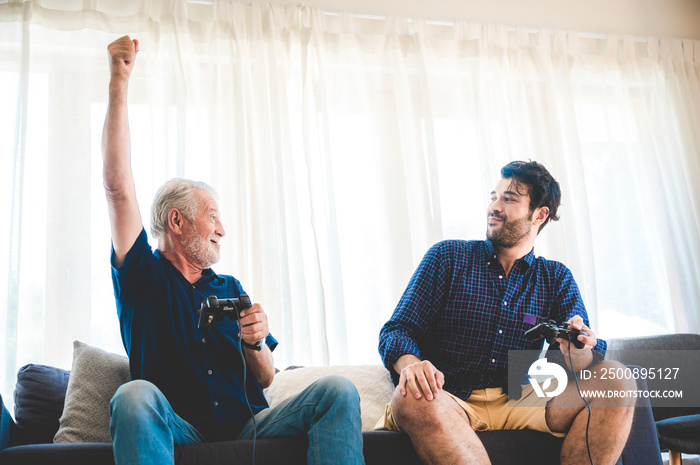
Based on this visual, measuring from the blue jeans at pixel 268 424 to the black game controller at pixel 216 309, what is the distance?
0.65ft

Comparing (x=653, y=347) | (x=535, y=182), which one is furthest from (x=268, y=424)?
(x=653, y=347)

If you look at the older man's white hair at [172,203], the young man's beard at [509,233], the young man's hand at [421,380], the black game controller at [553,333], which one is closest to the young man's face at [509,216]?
the young man's beard at [509,233]

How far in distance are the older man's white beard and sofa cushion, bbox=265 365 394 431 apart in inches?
19.9

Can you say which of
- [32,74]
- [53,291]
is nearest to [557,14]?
[32,74]

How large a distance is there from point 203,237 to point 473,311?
895 millimetres

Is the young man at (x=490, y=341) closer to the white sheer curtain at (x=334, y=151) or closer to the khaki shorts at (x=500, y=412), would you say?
the khaki shorts at (x=500, y=412)

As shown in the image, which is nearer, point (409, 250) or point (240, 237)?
point (240, 237)

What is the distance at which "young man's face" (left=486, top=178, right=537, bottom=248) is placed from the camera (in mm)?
2285

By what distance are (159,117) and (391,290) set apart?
124 cm

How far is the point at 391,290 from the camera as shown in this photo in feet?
9.37

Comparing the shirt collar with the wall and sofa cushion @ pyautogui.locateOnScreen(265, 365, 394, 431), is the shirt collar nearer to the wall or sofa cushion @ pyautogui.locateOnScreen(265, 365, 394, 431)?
sofa cushion @ pyautogui.locateOnScreen(265, 365, 394, 431)

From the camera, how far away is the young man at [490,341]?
66.6 inches

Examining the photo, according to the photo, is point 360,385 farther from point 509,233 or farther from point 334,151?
point 334,151

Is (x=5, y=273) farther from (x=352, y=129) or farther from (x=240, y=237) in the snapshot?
(x=352, y=129)
